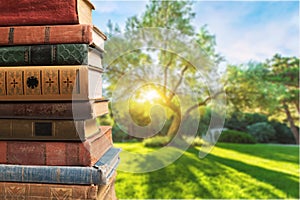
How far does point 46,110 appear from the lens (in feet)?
1.69

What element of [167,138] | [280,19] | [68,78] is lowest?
[167,138]

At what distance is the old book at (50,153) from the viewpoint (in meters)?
0.50

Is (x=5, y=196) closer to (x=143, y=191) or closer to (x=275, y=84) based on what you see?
(x=143, y=191)

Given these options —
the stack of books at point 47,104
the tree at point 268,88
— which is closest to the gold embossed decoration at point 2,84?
the stack of books at point 47,104

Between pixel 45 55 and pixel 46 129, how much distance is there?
0.13m

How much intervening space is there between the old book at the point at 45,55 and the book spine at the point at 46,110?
0.07 metres

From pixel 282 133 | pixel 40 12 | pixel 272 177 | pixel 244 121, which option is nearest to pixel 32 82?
pixel 40 12

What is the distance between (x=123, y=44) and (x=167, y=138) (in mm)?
1811

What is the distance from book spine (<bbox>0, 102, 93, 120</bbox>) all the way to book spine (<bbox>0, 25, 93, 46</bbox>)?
11 centimetres

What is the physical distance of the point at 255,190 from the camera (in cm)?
173

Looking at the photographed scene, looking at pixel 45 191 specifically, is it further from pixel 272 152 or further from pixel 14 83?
pixel 272 152

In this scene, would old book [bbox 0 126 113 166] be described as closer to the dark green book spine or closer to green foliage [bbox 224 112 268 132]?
the dark green book spine

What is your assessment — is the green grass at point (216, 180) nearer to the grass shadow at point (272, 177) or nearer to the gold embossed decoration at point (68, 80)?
the grass shadow at point (272, 177)

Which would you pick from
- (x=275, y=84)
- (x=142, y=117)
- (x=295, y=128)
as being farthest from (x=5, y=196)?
(x=295, y=128)
